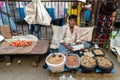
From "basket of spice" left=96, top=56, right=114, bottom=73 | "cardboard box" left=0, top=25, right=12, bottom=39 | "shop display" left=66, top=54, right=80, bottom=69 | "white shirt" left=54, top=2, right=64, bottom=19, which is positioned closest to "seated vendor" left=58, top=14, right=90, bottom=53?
"shop display" left=66, top=54, right=80, bottom=69

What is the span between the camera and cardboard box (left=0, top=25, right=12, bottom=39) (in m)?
3.26

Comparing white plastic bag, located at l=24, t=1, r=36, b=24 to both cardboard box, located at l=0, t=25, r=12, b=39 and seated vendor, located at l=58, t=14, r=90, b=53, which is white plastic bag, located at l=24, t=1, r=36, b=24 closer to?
cardboard box, located at l=0, t=25, r=12, b=39

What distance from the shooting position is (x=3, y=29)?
327 centimetres

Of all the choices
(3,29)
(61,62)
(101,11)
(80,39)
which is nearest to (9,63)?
(3,29)

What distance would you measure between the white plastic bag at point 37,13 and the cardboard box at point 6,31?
1.85 ft

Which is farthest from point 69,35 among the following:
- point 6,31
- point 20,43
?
point 6,31

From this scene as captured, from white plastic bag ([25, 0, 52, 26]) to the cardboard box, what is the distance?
0.56 meters

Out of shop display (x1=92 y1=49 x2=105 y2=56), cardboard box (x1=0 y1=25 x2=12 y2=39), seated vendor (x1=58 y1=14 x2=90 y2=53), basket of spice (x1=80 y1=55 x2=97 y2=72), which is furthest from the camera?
cardboard box (x1=0 y1=25 x2=12 y2=39)

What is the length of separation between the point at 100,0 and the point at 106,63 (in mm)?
1399

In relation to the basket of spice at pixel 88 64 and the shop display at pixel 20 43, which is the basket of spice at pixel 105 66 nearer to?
the basket of spice at pixel 88 64

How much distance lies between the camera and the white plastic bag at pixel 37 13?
3068 millimetres

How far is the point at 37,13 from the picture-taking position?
311 centimetres

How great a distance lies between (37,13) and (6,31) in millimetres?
878

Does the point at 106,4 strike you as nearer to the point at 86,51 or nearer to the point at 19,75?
the point at 86,51
